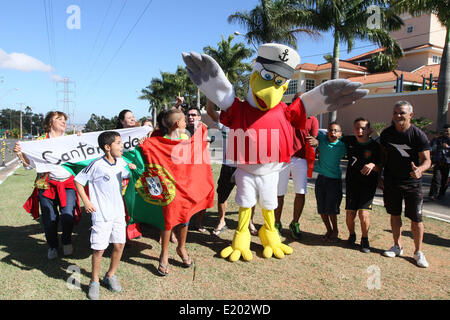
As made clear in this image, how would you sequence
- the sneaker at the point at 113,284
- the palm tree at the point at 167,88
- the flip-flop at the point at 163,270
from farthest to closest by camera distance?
the palm tree at the point at 167,88 < the flip-flop at the point at 163,270 < the sneaker at the point at 113,284

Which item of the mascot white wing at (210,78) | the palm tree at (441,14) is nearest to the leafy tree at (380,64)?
the palm tree at (441,14)

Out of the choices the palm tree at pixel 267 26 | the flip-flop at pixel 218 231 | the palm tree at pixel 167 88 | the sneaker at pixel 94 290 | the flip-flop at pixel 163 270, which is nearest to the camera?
the sneaker at pixel 94 290

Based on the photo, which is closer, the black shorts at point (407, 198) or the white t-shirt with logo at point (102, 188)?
the white t-shirt with logo at point (102, 188)

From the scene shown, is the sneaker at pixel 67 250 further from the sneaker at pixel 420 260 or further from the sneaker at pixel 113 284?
the sneaker at pixel 420 260

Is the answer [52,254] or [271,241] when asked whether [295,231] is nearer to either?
[271,241]

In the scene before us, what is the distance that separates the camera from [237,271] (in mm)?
3486

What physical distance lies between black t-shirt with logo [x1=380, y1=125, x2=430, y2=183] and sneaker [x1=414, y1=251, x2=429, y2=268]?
0.84m

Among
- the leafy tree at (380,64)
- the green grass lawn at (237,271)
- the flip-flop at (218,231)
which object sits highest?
the leafy tree at (380,64)

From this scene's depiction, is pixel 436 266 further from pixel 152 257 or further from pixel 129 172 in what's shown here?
pixel 129 172

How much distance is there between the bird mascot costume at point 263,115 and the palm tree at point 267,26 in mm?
14726

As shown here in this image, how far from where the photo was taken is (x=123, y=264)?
361cm

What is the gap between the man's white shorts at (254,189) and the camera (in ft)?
12.6

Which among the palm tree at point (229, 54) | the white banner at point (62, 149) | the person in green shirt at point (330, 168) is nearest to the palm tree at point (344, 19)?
the palm tree at point (229, 54)

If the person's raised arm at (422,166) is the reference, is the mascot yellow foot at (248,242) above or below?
below
